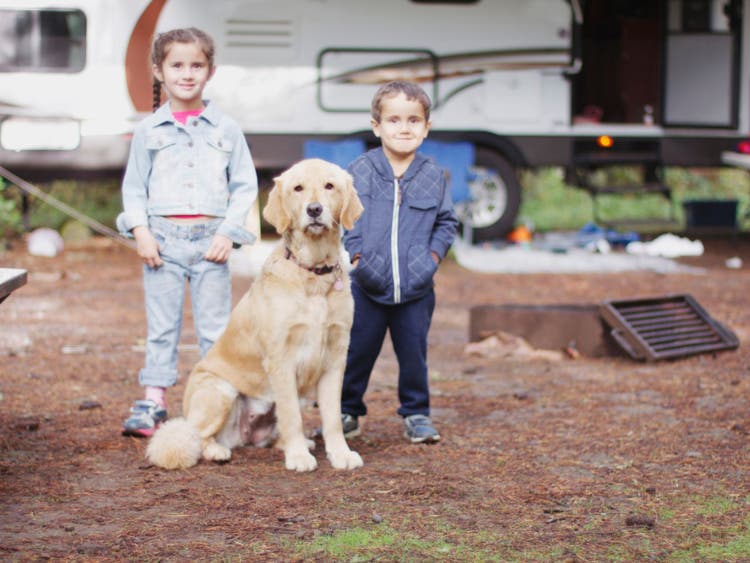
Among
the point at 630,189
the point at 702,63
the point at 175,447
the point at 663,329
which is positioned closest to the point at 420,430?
the point at 175,447

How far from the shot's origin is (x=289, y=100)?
467 inches

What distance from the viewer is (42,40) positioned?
37.6 ft

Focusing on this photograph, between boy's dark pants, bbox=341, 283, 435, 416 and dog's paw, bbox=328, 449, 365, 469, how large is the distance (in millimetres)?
526

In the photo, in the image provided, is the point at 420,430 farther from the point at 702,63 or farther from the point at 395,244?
the point at 702,63

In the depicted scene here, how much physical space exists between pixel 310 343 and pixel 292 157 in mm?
7602

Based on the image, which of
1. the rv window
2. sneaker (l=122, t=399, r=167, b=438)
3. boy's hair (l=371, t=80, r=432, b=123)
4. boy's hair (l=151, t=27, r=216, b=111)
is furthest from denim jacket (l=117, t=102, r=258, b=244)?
the rv window

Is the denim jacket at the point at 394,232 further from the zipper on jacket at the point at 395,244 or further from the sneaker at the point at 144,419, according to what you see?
the sneaker at the point at 144,419

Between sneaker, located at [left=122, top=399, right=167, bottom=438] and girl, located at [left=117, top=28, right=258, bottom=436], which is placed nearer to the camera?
girl, located at [left=117, top=28, right=258, bottom=436]

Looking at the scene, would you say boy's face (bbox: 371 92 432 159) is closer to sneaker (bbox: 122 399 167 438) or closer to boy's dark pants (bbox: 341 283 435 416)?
boy's dark pants (bbox: 341 283 435 416)

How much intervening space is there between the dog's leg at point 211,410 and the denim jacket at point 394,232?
729 mm

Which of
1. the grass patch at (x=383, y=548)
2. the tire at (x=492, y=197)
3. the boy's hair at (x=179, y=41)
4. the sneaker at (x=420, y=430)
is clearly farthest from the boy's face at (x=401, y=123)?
the tire at (x=492, y=197)

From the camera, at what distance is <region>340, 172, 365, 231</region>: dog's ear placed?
4.37m

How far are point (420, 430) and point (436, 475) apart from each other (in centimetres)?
55

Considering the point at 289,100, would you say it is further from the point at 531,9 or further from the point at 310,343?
the point at 310,343
